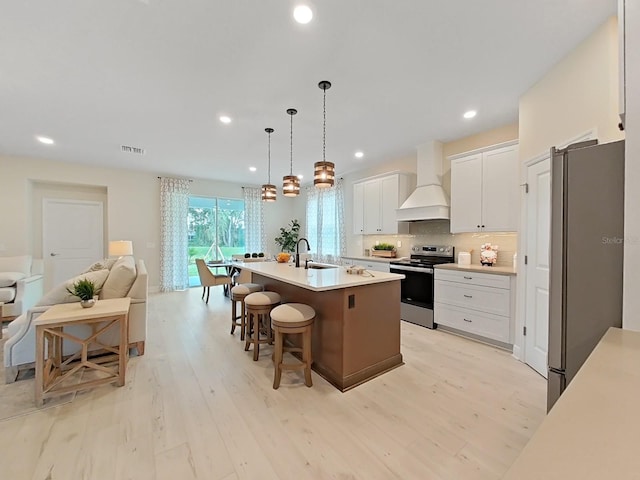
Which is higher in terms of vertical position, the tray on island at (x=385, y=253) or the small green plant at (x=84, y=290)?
the tray on island at (x=385, y=253)

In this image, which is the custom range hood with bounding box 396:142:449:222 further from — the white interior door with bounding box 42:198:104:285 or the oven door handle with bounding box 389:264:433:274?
the white interior door with bounding box 42:198:104:285

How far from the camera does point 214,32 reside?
6.85ft

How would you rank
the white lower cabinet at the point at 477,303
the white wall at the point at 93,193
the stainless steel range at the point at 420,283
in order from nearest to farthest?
1. the white lower cabinet at the point at 477,303
2. the stainless steel range at the point at 420,283
3. the white wall at the point at 93,193

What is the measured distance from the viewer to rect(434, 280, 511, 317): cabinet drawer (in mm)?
3238

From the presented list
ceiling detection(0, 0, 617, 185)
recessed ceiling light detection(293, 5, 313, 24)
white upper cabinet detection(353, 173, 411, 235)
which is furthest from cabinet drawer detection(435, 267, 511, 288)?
recessed ceiling light detection(293, 5, 313, 24)

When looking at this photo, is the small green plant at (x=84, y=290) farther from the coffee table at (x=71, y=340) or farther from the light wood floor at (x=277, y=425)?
the light wood floor at (x=277, y=425)

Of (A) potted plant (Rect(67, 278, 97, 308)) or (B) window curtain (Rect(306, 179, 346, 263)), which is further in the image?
(B) window curtain (Rect(306, 179, 346, 263))

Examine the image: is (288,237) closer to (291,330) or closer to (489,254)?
(489,254)

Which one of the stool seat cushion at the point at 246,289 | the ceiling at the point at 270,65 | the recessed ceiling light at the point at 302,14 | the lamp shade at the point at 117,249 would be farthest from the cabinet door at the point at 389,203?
the lamp shade at the point at 117,249

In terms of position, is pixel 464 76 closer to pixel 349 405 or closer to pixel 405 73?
pixel 405 73

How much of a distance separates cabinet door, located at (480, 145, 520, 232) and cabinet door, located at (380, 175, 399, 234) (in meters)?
1.53

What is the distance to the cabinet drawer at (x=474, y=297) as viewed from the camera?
127 inches

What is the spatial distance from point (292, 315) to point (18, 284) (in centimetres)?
465

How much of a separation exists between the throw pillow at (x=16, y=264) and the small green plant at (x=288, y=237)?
4.98m
